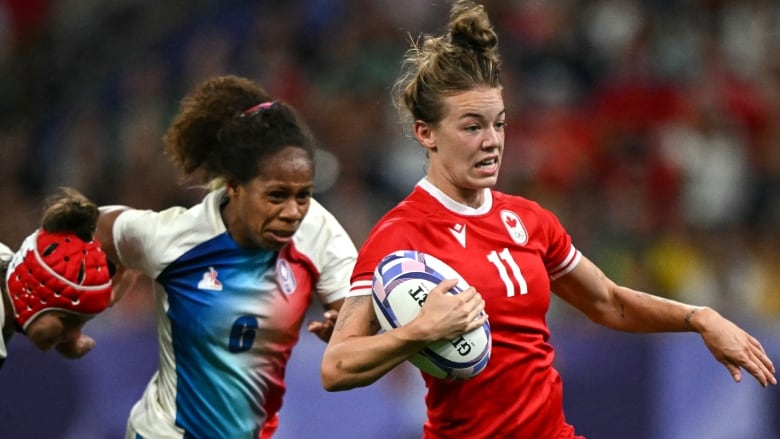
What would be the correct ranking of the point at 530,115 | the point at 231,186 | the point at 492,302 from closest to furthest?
1. the point at 492,302
2. the point at 231,186
3. the point at 530,115

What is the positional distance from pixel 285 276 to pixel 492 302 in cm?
104

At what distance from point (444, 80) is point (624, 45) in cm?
591

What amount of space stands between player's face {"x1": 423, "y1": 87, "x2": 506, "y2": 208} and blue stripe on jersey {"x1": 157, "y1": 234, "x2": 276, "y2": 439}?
3.18 feet

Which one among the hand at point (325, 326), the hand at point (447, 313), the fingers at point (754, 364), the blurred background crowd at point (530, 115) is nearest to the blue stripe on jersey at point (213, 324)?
the hand at point (325, 326)

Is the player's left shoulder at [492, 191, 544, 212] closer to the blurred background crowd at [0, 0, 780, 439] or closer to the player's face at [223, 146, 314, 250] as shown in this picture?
the player's face at [223, 146, 314, 250]

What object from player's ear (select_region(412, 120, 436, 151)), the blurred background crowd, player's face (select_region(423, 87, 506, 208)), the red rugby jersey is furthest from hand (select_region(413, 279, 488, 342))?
the blurred background crowd

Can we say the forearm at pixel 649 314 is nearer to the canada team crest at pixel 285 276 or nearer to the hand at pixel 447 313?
the hand at pixel 447 313

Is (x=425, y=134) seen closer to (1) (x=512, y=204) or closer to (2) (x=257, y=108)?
(1) (x=512, y=204)

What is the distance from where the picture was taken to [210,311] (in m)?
4.85

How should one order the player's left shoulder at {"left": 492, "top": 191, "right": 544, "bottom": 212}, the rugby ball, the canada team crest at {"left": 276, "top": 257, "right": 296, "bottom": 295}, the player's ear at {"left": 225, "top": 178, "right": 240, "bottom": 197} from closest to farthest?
the rugby ball < the player's left shoulder at {"left": 492, "top": 191, "right": 544, "bottom": 212} < the player's ear at {"left": 225, "top": 178, "right": 240, "bottom": 197} < the canada team crest at {"left": 276, "top": 257, "right": 296, "bottom": 295}

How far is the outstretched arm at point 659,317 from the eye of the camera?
422cm

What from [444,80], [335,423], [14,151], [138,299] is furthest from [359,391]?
[14,151]

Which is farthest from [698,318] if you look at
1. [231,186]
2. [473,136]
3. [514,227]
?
[231,186]

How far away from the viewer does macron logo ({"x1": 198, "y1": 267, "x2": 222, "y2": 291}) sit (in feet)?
15.9
